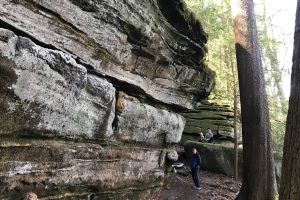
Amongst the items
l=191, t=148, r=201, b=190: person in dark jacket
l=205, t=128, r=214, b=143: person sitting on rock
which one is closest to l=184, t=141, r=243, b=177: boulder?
l=205, t=128, r=214, b=143: person sitting on rock

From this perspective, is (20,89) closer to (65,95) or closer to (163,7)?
(65,95)

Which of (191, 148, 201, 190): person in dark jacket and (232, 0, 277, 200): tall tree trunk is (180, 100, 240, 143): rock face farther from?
(232, 0, 277, 200): tall tree trunk

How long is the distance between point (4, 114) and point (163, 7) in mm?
Result: 6340

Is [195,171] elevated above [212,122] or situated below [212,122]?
below

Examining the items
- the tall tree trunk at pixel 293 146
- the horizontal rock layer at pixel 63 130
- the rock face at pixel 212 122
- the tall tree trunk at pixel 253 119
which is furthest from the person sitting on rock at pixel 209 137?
the tall tree trunk at pixel 293 146

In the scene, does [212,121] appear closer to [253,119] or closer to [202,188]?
[202,188]

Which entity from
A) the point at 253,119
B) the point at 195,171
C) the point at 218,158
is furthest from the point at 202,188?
the point at 253,119

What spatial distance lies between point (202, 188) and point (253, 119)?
4.05 metres

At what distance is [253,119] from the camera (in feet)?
27.7

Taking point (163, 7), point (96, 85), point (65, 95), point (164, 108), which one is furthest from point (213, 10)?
point (65, 95)

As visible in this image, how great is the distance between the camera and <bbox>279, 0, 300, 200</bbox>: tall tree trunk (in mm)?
4238

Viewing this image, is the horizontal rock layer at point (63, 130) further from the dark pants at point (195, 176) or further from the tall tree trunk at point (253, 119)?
the tall tree trunk at point (253, 119)

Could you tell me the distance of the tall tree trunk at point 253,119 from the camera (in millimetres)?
8117

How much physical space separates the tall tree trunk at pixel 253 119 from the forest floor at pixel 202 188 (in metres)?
2.13
